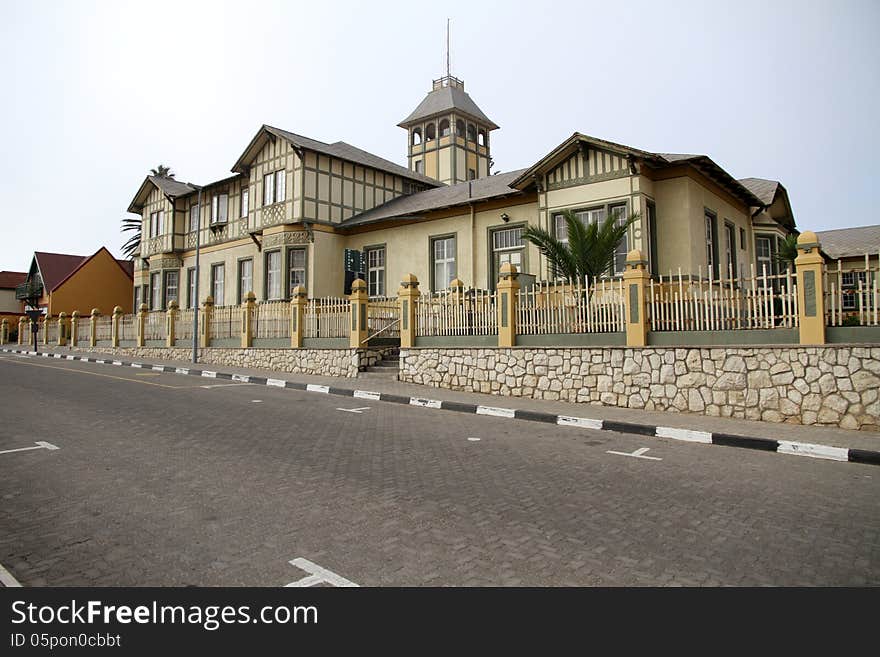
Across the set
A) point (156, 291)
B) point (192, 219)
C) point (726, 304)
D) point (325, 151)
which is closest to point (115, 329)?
point (156, 291)

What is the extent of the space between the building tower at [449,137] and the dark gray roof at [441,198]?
19177mm

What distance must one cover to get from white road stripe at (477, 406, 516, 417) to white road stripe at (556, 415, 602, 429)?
3.33 ft

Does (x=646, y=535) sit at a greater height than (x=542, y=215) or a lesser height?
lesser

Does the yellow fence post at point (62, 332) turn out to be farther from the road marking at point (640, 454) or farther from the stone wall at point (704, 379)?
the road marking at point (640, 454)

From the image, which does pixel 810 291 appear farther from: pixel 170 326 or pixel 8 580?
pixel 170 326

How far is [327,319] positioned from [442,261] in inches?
215

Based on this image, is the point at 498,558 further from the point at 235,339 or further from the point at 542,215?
the point at 235,339

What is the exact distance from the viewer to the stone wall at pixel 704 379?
8.58m

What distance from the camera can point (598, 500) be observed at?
16.5 feet

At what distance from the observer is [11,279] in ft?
188

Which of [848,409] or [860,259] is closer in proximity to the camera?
[848,409]
